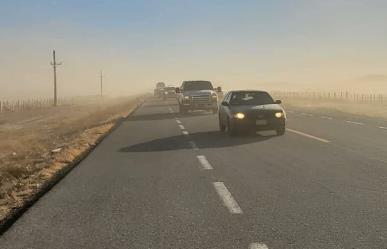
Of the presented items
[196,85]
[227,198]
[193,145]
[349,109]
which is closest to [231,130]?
[193,145]

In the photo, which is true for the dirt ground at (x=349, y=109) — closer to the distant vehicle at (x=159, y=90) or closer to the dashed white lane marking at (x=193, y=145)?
the dashed white lane marking at (x=193, y=145)

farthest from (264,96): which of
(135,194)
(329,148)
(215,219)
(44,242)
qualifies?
(44,242)

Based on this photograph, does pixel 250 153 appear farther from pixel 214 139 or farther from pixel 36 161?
pixel 36 161

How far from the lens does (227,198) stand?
290 inches

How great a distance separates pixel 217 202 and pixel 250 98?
11281mm

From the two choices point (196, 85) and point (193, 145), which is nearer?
point (193, 145)

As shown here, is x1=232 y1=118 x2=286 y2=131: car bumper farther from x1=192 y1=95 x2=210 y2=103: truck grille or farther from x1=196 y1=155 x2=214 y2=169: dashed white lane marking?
x1=192 y1=95 x2=210 y2=103: truck grille

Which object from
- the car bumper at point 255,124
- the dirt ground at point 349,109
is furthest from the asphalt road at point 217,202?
the dirt ground at point 349,109

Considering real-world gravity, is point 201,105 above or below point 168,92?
below

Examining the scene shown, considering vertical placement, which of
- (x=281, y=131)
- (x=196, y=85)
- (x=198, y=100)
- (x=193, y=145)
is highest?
(x=196, y=85)

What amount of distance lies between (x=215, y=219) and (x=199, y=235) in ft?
2.30

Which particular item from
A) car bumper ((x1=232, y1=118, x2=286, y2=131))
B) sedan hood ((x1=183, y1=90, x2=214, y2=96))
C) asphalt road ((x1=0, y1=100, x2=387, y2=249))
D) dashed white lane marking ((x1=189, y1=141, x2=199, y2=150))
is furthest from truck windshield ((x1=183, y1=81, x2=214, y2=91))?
asphalt road ((x1=0, y1=100, x2=387, y2=249))

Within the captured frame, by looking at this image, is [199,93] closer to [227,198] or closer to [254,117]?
[254,117]

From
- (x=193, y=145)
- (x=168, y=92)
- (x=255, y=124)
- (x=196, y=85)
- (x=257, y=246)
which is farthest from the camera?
(x=168, y=92)
